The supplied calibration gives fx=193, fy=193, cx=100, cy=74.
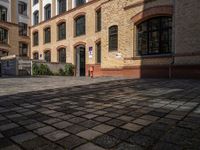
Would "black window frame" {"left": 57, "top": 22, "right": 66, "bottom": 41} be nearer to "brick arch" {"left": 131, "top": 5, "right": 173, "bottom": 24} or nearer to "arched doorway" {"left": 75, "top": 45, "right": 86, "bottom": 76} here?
"arched doorway" {"left": 75, "top": 45, "right": 86, "bottom": 76}

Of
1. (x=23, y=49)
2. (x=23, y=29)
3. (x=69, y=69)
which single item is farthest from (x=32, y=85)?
(x=23, y=29)

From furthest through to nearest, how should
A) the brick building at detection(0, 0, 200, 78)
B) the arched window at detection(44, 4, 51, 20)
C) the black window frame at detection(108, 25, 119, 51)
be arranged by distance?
1. the arched window at detection(44, 4, 51, 20)
2. the black window frame at detection(108, 25, 119, 51)
3. the brick building at detection(0, 0, 200, 78)

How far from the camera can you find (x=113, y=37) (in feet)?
48.6

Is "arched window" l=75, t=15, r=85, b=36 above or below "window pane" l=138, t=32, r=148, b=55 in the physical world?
above

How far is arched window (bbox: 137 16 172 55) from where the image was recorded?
11.8 m

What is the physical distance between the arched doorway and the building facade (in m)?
11.7

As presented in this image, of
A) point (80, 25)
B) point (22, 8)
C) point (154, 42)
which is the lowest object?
point (154, 42)

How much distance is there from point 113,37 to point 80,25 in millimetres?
7059

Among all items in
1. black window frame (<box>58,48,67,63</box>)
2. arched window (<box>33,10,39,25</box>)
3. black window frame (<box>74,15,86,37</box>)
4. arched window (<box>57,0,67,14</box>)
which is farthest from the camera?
arched window (<box>33,10,39,25</box>)

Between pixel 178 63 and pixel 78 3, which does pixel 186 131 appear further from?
pixel 78 3

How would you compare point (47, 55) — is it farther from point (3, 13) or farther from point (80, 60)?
point (3, 13)

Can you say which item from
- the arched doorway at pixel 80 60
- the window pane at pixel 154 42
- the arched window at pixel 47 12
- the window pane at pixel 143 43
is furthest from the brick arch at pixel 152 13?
the arched window at pixel 47 12

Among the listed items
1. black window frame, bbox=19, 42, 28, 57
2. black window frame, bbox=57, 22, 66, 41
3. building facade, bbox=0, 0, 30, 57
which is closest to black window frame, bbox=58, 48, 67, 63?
black window frame, bbox=57, 22, 66, 41

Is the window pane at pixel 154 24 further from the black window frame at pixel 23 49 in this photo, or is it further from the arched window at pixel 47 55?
the black window frame at pixel 23 49
